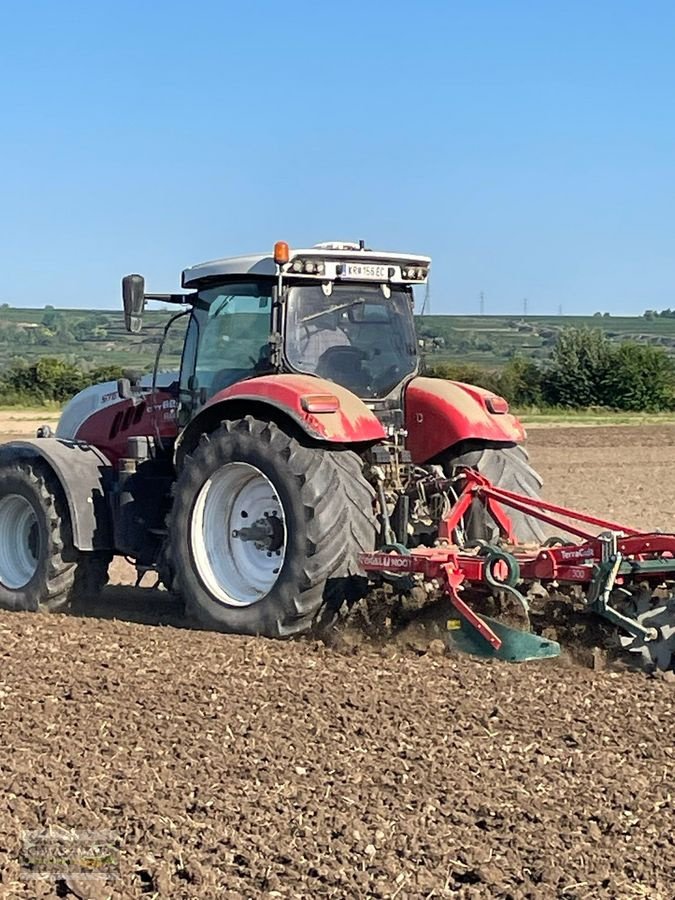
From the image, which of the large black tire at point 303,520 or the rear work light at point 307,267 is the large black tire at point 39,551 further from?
the rear work light at point 307,267

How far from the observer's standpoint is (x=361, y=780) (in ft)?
15.3

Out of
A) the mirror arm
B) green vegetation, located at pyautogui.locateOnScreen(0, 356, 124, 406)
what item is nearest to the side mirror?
the mirror arm

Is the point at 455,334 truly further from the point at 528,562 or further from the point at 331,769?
the point at 331,769

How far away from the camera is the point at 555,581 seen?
6496 millimetres

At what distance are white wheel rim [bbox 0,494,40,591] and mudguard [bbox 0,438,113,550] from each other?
0.30 metres

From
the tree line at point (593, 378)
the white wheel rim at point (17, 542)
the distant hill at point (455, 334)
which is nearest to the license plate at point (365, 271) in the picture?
the white wheel rim at point (17, 542)

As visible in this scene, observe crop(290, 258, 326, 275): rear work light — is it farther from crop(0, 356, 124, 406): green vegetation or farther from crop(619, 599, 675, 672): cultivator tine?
crop(0, 356, 124, 406): green vegetation

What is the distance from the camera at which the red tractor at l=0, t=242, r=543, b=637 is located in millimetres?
6855

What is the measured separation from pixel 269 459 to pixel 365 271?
4.36ft

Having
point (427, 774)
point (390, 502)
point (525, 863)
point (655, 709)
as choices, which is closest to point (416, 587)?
point (390, 502)

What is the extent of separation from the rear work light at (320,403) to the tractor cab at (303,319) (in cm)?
53

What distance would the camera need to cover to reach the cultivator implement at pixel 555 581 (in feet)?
20.1

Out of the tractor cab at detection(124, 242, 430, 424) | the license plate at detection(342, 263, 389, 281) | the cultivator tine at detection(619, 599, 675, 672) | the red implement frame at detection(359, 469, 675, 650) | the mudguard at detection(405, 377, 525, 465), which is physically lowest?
the cultivator tine at detection(619, 599, 675, 672)

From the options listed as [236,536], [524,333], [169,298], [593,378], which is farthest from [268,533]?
[524,333]
